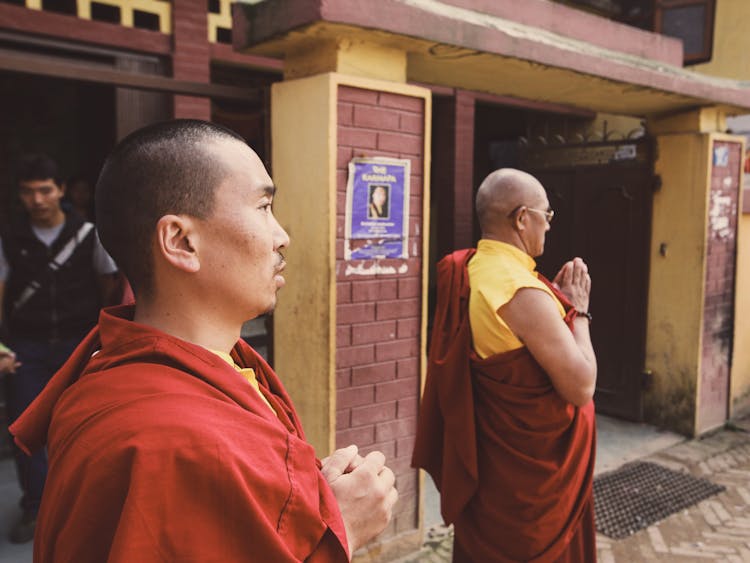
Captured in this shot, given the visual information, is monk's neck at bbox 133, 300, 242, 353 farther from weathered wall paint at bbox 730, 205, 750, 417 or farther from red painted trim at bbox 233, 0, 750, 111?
weathered wall paint at bbox 730, 205, 750, 417

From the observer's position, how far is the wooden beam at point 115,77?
270cm

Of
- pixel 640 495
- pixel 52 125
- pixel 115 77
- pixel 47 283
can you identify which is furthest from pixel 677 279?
pixel 52 125

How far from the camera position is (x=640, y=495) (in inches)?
170

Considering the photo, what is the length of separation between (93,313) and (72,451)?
286 cm

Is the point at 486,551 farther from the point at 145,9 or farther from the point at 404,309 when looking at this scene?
the point at 145,9

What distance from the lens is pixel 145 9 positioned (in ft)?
14.2

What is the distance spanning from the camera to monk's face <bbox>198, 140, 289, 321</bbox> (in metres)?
1.21

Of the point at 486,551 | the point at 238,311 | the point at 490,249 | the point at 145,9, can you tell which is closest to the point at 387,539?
the point at 486,551

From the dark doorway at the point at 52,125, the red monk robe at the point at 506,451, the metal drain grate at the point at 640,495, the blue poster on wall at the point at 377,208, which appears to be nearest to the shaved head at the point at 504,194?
the red monk robe at the point at 506,451

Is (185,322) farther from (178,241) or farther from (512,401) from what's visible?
(512,401)

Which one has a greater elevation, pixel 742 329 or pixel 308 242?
pixel 308 242

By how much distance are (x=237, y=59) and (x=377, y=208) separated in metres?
2.21

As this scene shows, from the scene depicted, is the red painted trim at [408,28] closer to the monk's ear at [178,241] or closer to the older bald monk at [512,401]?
the older bald monk at [512,401]

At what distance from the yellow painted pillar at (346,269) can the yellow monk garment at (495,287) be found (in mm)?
654
